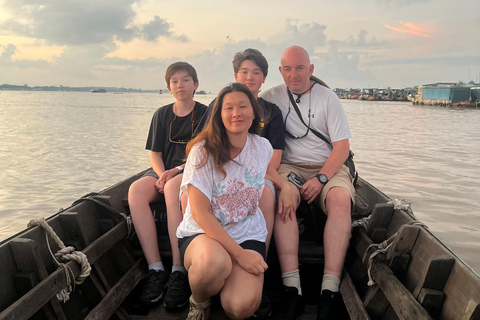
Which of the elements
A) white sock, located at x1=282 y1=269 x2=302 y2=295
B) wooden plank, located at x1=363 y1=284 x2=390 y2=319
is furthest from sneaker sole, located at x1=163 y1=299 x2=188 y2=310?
wooden plank, located at x1=363 y1=284 x2=390 y2=319

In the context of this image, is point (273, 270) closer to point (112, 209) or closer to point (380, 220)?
point (380, 220)

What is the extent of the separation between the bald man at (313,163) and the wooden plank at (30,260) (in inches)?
60.9

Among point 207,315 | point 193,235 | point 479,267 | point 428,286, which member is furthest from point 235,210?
point 479,267

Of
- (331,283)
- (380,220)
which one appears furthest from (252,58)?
(331,283)

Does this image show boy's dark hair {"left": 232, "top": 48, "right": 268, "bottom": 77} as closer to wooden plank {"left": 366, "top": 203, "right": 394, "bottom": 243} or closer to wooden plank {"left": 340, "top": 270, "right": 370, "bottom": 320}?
wooden plank {"left": 366, "top": 203, "right": 394, "bottom": 243}

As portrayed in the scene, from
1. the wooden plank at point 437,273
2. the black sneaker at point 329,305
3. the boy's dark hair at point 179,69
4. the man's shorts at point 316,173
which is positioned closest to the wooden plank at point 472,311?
the wooden plank at point 437,273

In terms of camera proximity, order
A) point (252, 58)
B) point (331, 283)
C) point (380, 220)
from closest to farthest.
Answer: point (331, 283) → point (380, 220) → point (252, 58)

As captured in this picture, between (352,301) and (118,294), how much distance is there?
5.51 ft

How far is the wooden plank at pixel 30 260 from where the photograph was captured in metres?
2.21

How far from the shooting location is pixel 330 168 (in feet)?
11.5

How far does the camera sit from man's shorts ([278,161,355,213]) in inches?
130

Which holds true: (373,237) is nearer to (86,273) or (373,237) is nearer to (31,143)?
(86,273)

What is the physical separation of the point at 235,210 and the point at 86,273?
1076 mm

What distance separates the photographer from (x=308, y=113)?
3820 mm
